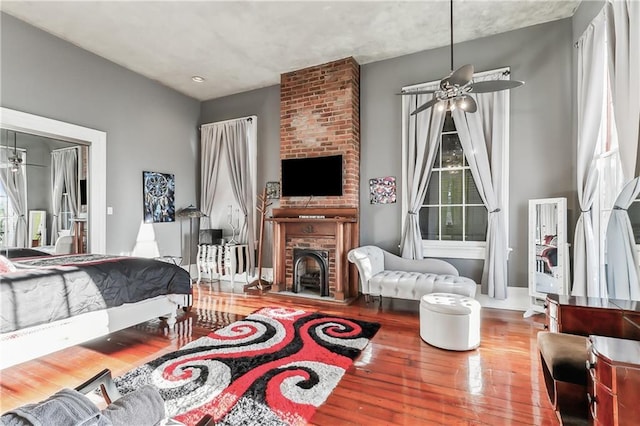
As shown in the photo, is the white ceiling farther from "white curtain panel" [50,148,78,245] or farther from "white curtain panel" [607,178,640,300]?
"white curtain panel" [607,178,640,300]

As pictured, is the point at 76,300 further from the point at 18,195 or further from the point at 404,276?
the point at 404,276

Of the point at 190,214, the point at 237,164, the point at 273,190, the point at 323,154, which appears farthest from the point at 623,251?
the point at 190,214

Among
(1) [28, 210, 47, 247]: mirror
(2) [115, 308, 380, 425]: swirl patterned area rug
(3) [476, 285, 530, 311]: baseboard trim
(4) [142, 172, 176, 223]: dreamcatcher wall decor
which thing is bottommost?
(2) [115, 308, 380, 425]: swirl patterned area rug

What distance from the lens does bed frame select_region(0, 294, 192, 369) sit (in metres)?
2.10

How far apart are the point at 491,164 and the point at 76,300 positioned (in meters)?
4.45

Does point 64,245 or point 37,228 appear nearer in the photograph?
point 37,228

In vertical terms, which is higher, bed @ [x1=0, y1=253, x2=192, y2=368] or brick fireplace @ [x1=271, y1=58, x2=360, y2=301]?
brick fireplace @ [x1=271, y1=58, x2=360, y2=301]

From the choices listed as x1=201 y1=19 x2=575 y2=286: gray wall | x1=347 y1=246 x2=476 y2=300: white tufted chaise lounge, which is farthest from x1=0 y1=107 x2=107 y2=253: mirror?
x1=201 y1=19 x2=575 y2=286: gray wall

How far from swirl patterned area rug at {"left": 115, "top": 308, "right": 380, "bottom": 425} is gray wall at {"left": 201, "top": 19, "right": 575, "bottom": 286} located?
189 cm

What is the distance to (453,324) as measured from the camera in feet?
8.30

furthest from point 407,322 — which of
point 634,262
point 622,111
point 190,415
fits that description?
point 622,111

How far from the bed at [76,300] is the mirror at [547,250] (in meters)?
3.89

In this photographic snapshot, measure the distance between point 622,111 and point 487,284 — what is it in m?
2.16

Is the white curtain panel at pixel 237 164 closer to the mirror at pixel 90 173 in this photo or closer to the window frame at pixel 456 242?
the mirror at pixel 90 173
